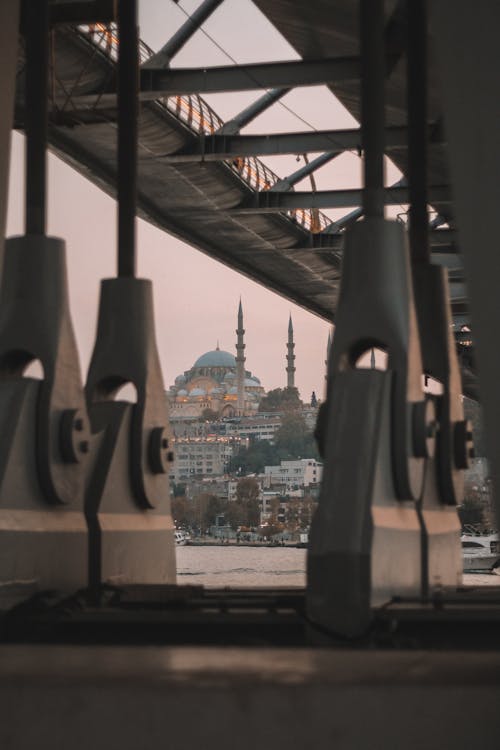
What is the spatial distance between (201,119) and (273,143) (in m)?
1.55

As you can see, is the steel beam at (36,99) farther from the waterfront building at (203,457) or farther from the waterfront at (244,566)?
the waterfront building at (203,457)

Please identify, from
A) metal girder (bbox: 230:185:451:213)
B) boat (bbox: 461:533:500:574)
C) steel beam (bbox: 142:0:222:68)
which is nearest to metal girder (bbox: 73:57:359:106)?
steel beam (bbox: 142:0:222:68)

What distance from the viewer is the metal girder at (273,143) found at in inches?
1090

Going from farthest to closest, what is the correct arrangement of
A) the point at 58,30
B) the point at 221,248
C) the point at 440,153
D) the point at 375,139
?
the point at 221,248 → the point at 440,153 → the point at 58,30 → the point at 375,139

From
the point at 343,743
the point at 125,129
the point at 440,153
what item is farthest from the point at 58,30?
the point at 343,743

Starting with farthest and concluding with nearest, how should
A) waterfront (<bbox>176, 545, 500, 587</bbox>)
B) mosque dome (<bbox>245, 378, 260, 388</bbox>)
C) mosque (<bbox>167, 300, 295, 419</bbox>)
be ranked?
1. mosque dome (<bbox>245, 378, 260, 388</bbox>)
2. mosque (<bbox>167, 300, 295, 419</bbox>)
3. waterfront (<bbox>176, 545, 500, 587</bbox>)

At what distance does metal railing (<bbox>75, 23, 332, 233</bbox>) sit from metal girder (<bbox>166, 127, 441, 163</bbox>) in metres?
0.35

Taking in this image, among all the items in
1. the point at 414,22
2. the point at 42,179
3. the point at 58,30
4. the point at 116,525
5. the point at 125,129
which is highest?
the point at 58,30

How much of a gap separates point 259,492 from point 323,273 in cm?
2456

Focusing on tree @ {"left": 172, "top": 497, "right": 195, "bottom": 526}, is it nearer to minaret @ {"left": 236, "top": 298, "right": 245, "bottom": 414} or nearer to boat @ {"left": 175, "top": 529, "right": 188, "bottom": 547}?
boat @ {"left": 175, "top": 529, "right": 188, "bottom": 547}

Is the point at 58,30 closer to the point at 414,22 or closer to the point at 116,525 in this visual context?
the point at 414,22

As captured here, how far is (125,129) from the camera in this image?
15.9 meters

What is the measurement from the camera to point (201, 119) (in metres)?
27.6

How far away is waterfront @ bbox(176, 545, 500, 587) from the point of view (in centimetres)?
3723
